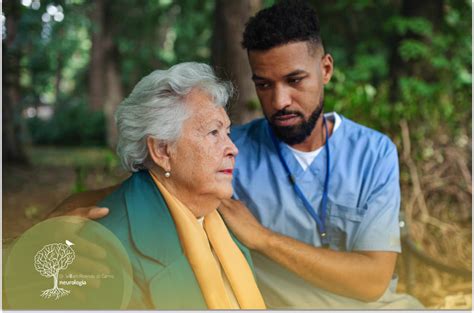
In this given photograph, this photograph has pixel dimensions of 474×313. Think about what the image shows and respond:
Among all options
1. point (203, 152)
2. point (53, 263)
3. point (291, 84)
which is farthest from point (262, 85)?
point (53, 263)

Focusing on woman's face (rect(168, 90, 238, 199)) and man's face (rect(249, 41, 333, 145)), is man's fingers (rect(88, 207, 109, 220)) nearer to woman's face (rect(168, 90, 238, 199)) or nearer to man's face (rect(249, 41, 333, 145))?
woman's face (rect(168, 90, 238, 199))

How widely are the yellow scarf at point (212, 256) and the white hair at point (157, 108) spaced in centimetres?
14

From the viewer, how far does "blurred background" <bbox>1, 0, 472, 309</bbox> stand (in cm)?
315

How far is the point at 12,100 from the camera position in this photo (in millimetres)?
5859

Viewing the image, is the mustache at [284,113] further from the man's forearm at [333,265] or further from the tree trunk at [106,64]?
the tree trunk at [106,64]

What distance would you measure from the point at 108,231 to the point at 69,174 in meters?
3.85

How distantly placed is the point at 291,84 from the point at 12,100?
4399 millimetres

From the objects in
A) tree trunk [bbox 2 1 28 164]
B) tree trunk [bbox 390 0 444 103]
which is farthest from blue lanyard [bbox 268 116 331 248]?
tree trunk [bbox 2 1 28 164]

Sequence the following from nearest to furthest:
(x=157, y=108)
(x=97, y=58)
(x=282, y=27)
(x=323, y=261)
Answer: (x=157, y=108) < (x=282, y=27) < (x=323, y=261) < (x=97, y=58)

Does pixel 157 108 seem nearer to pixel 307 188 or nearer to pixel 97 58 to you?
pixel 307 188

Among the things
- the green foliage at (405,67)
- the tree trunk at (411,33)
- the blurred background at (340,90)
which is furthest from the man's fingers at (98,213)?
the tree trunk at (411,33)

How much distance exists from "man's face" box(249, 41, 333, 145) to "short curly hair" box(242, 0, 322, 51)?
0.10 feet

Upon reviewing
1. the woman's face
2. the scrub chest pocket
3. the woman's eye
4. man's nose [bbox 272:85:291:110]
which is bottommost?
the scrub chest pocket

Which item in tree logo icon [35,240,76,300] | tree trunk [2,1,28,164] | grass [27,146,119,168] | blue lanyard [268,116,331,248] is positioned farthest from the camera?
grass [27,146,119,168]
